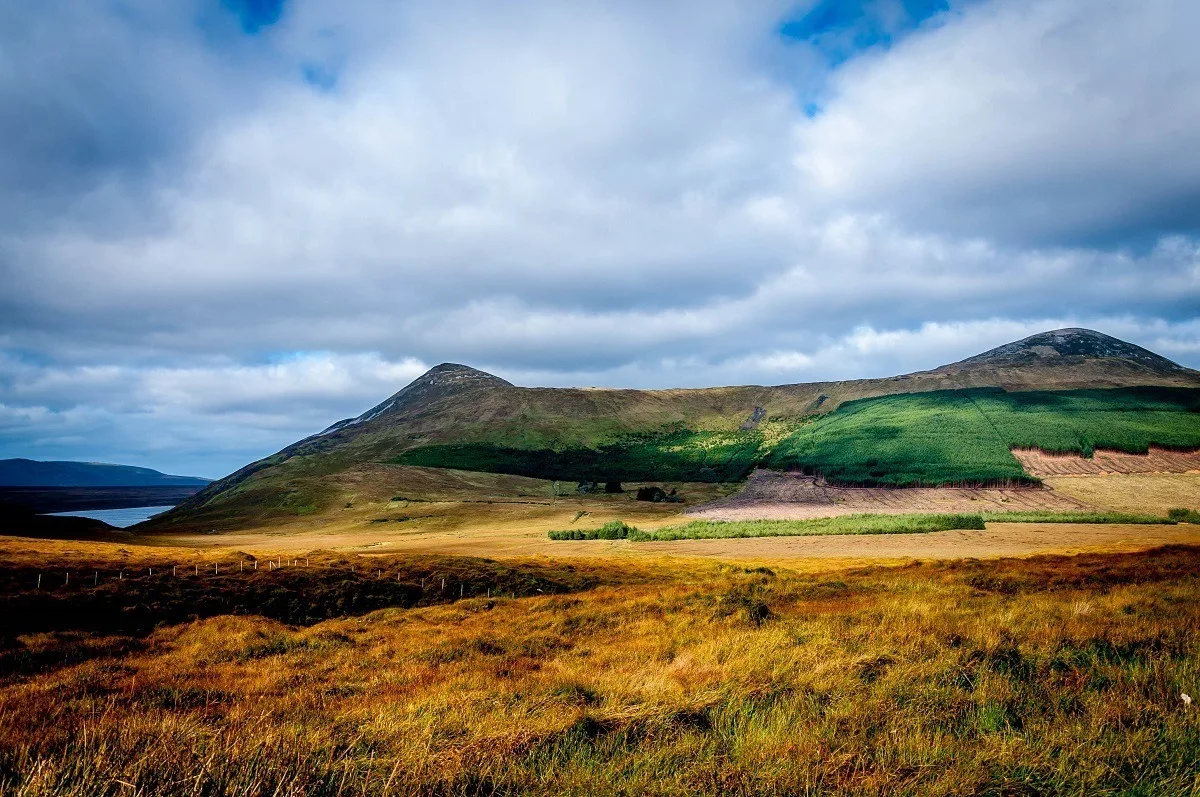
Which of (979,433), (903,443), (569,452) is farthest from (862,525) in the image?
(569,452)

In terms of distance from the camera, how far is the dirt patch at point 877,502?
78.0 meters

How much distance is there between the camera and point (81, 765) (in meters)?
4.87

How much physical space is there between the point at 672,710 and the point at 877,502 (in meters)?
88.6

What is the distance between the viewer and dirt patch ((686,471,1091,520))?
256 ft

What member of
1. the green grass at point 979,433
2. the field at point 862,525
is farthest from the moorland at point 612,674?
the green grass at point 979,433

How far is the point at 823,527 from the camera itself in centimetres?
6494

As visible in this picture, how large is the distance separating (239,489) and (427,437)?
6009cm

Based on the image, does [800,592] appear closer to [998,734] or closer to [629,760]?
[998,734]

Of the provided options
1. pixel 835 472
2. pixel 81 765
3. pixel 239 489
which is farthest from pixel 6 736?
pixel 239 489

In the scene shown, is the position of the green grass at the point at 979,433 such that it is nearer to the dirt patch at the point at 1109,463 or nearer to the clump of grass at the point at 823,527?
the dirt patch at the point at 1109,463

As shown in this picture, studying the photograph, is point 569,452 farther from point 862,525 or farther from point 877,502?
point 862,525

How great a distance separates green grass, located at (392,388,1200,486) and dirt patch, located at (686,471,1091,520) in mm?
3017

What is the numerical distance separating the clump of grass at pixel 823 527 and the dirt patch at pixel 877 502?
761 centimetres

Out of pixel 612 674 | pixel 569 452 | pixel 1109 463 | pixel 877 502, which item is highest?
pixel 569 452
